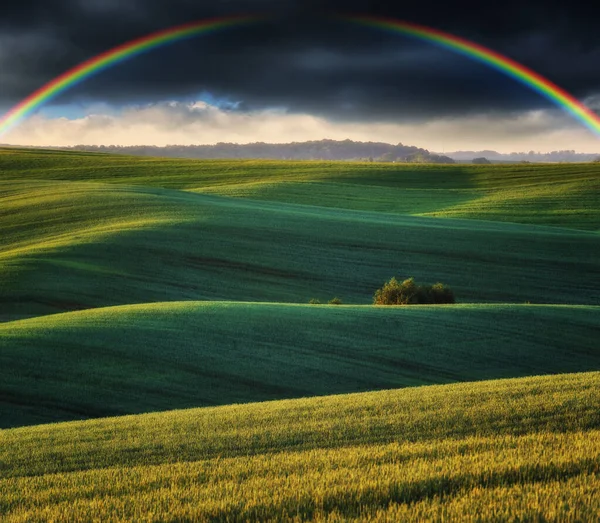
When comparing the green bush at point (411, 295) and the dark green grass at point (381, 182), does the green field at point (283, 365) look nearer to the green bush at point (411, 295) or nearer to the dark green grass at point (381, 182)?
the green bush at point (411, 295)

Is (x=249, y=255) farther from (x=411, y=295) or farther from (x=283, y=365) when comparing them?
(x=283, y=365)

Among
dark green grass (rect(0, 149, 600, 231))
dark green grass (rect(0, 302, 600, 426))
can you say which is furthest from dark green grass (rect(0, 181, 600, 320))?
dark green grass (rect(0, 149, 600, 231))

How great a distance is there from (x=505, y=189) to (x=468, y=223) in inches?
1321

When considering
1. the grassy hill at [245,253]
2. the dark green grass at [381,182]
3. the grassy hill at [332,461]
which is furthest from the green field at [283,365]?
the dark green grass at [381,182]

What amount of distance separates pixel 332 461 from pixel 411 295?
25825mm

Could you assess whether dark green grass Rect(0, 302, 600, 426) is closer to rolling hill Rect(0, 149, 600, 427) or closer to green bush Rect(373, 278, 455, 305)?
rolling hill Rect(0, 149, 600, 427)

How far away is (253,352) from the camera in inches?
897

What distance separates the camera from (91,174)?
97500 mm

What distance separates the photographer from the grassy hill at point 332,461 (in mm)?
6969

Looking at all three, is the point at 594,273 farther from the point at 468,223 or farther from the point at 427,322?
the point at 427,322

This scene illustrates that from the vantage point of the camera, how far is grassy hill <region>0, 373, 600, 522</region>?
22.9ft

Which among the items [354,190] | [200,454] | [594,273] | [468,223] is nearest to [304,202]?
[354,190]

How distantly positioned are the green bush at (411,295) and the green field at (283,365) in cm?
407

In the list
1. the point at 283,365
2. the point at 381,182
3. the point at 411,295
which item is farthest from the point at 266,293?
the point at 381,182
